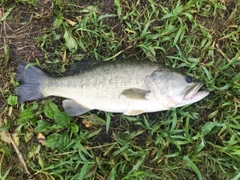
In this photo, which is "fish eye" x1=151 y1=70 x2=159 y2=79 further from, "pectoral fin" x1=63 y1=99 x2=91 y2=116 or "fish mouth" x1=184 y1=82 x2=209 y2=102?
"pectoral fin" x1=63 y1=99 x2=91 y2=116

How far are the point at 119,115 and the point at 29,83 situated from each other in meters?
1.28

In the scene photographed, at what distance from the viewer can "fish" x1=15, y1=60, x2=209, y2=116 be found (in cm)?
373

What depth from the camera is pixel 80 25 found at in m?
4.25

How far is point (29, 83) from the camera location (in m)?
4.07

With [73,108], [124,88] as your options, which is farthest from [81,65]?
[124,88]

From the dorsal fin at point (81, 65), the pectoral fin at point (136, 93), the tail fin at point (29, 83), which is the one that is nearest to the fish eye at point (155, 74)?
the pectoral fin at point (136, 93)

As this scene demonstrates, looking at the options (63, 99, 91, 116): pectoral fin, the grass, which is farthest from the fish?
the grass

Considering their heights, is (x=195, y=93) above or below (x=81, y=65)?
below

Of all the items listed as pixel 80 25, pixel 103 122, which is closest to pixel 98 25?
pixel 80 25

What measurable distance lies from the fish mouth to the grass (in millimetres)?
338

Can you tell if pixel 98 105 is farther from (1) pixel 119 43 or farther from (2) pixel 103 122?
(1) pixel 119 43

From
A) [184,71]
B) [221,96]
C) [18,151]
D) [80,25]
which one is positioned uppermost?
[80,25]

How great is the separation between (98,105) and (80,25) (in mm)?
1183

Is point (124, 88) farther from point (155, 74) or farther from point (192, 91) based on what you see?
point (192, 91)
